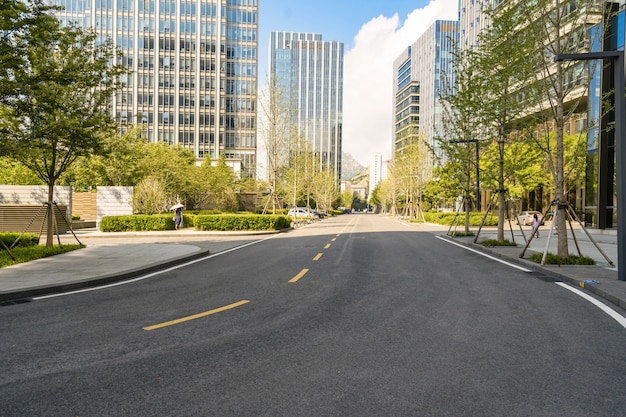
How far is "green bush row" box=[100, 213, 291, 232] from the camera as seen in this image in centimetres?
2722

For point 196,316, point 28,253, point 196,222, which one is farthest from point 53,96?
point 196,222

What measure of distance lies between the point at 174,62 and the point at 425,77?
233 feet

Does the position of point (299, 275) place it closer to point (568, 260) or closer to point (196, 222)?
point (568, 260)

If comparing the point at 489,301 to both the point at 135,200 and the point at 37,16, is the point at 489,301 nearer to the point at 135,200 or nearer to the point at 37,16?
the point at 37,16

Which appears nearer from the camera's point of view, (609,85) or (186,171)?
(609,85)

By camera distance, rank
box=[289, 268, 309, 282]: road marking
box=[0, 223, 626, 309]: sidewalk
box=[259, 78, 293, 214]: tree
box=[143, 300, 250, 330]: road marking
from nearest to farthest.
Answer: box=[143, 300, 250, 330]: road marking, box=[0, 223, 626, 309]: sidewalk, box=[289, 268, 309, 282]: road marking, box=[259, 78, 293, 214]: tree

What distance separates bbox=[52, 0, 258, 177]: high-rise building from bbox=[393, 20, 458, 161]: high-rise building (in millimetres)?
45551

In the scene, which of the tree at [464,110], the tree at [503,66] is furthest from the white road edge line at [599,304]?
the tree at [464,110]

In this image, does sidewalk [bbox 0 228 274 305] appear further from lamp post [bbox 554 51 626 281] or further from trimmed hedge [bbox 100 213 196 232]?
trimmed hedge [bbox 100 213 196 232]

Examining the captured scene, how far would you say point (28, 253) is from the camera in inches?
521

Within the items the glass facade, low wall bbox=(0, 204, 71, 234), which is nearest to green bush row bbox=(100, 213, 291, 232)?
low wall bbox=(0, 204, 71, 234)

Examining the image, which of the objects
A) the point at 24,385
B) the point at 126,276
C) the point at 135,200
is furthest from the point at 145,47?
the point at 24,385

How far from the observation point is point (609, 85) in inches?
1166

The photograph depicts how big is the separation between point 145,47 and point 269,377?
104 meters
